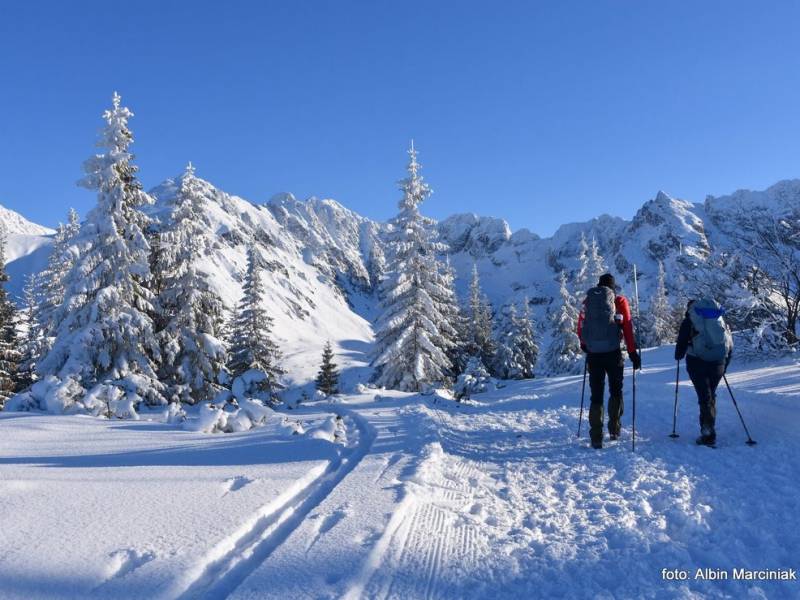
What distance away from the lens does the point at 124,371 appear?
14.7m

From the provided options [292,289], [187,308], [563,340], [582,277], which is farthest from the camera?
[292,289]

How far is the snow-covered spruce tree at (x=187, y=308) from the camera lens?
17.4m

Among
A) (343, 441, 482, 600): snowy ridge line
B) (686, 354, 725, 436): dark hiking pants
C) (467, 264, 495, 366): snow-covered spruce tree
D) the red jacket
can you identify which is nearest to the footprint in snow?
(343, 441, 482, 600): snowy ridge line

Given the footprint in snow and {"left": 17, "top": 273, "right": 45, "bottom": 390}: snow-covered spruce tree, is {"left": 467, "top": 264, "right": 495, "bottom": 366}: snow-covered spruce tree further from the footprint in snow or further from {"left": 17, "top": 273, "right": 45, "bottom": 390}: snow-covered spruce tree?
the footprint in snow

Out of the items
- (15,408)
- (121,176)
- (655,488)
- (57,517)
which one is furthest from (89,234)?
(655,488)

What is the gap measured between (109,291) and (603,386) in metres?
14.1

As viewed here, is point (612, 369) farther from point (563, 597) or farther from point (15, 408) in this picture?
Answer: point (15, 408)

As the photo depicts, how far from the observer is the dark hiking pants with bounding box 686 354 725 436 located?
6.18 meters

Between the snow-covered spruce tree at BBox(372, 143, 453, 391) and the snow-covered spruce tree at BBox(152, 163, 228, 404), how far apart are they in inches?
272

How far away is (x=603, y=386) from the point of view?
6.55 m

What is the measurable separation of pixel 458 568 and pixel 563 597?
2.08ft

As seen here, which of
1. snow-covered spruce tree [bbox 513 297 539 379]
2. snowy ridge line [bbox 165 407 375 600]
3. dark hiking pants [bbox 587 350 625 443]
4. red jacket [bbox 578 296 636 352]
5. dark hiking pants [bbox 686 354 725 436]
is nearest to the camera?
snowy ridge line [bbox 165 407 375 600]

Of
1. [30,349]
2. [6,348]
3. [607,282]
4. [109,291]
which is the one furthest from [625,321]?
[30,349]

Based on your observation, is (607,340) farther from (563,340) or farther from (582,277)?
(582,277)
